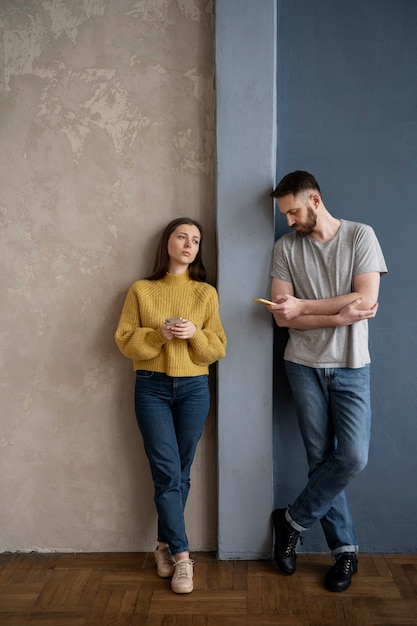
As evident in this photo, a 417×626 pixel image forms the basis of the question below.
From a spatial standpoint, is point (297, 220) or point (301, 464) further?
point (301, 464)

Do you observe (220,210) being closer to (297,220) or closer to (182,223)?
(182,223)

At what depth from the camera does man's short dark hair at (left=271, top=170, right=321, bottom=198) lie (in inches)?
108

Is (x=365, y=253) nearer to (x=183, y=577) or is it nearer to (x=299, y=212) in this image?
Answer: (x=299, y=212)

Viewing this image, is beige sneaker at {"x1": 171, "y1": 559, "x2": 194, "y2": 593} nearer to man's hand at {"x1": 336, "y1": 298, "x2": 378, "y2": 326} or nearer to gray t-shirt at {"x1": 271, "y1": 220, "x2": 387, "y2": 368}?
gray t-shirt at {"x1": 271, "y1": 220, "x2": 387, "y2": 368}

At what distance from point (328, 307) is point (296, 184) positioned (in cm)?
55

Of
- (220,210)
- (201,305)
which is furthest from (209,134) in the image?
(201,305)

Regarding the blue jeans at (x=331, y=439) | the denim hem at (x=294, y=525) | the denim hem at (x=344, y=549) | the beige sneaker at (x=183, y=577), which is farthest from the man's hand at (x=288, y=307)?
the beige sneaker at (x=183, y=577)

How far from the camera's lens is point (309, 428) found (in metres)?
2.85

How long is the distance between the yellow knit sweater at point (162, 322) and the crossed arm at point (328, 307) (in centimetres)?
30

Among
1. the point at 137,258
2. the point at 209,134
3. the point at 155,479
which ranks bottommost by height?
the point at 155,479

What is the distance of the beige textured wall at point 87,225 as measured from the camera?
9.82 feet

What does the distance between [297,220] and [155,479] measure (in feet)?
4.38

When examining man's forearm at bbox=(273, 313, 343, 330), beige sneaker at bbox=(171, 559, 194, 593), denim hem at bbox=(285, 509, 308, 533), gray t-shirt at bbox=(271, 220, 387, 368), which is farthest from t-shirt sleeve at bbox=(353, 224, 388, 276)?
Result: beige sneaker at bbox=(171, 559, 194, 593)

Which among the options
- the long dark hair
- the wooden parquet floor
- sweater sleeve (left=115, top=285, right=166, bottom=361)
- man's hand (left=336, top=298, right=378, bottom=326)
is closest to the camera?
the wooden parquet floor
